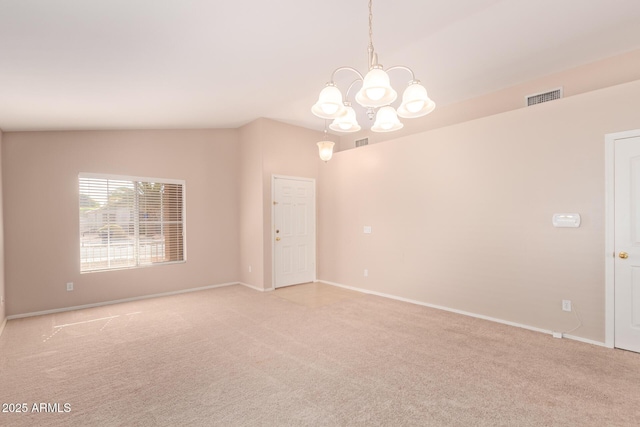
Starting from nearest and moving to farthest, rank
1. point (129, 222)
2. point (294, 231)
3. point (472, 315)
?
point (472, 315) < point (129, 222) < point (294, 231)

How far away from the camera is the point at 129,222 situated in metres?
5.18

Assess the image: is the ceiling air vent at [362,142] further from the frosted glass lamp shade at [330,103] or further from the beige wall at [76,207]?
the frosted glass lamp shade at [330,103]

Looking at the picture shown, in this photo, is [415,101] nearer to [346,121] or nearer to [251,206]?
[346,121]

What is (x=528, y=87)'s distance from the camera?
4152 millimetres

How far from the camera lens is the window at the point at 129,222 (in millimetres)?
4828

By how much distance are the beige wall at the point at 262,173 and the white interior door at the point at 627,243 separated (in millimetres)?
4649

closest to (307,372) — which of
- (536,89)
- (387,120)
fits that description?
(387,120)

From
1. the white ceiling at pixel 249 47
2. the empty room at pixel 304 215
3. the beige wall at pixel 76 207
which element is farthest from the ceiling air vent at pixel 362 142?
the beige wall at pixel 76 207

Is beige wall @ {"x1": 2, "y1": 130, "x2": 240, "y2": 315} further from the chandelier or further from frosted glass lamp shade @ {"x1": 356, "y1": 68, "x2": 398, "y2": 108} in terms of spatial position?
frosted glass lamp shade @ {"x1": 356, "y1": 68, "x2": 398, "y2": 108}

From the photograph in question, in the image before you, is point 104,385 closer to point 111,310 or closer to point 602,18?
point 111,310

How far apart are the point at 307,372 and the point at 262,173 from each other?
373cm

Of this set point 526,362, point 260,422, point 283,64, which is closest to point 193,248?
point 283,64

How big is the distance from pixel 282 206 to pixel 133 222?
254cm

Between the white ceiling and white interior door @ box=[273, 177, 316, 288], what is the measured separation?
211 cm
